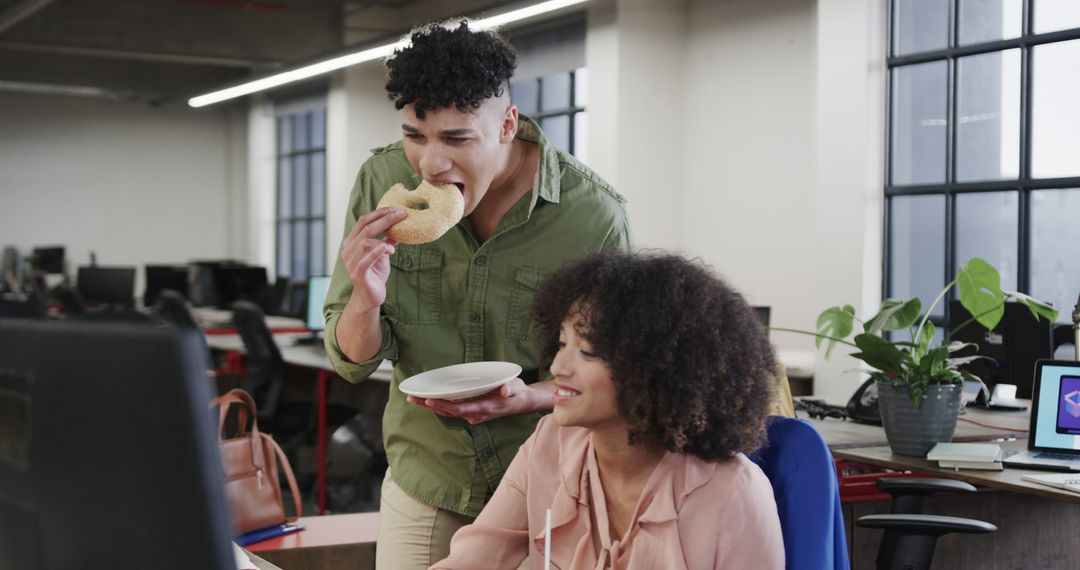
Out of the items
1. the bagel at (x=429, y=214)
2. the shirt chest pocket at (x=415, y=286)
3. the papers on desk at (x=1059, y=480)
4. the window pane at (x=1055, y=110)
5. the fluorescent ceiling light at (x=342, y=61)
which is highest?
the fluorescent ceiling light at (x=342, y=61)

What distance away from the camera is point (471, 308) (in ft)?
6.70

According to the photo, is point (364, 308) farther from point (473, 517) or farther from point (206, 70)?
point (206, 70)

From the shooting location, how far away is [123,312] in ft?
15.6

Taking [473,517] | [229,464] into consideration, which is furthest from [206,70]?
[473,517]

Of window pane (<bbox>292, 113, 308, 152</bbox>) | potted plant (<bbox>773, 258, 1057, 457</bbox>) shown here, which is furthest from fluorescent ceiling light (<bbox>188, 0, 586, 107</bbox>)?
potted plant (<bbox>773, 258, 1057, 457</bbox>)

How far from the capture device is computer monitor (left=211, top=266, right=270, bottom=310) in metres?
9.81

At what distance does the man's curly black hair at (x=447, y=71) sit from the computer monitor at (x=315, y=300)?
5.34 m

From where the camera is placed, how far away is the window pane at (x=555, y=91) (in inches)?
367

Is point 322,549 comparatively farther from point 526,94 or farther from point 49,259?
point 49,259

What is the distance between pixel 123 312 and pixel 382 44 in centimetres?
462

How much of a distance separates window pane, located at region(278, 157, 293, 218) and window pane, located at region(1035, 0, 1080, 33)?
382 inches

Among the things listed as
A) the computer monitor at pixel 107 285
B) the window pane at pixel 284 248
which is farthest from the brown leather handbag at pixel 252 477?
the window pane at pixel 284 248

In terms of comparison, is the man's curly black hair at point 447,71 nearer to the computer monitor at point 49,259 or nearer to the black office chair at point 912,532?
the black office chair at point 912,532

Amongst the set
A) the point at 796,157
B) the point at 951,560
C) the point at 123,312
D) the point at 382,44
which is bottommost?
the point at 951,560
